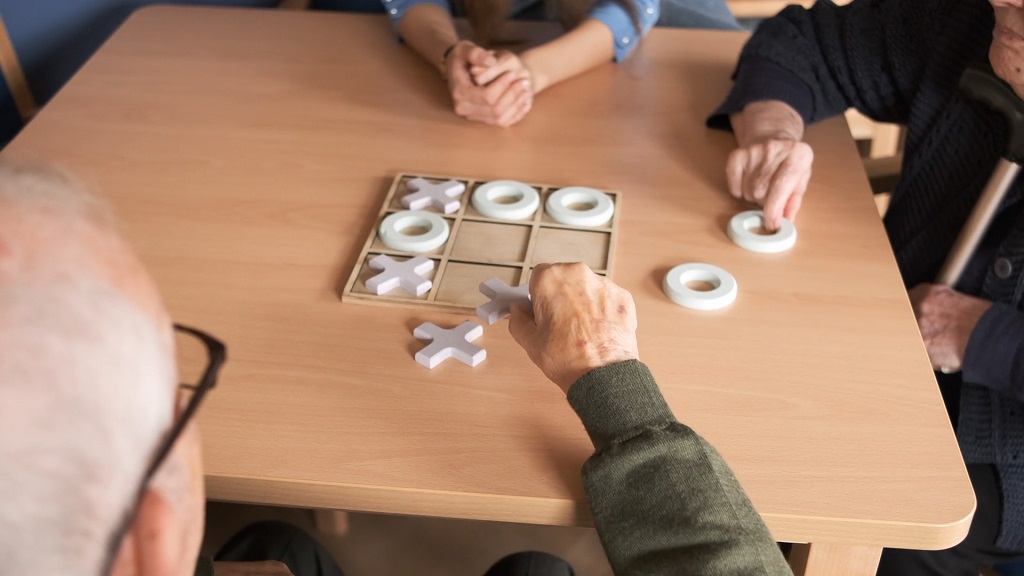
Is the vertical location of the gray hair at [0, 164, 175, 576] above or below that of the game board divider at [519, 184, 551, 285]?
above

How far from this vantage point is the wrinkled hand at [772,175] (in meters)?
1.16

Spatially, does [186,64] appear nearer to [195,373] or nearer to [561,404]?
[195,373]

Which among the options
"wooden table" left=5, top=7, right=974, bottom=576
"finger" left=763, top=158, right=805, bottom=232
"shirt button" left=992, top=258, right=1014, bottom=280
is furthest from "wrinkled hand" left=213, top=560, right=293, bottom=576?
"shirt button" left=992, top=258, right=1014, bottom=280

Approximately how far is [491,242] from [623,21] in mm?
633

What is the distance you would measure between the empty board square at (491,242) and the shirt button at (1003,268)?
1.92 feet

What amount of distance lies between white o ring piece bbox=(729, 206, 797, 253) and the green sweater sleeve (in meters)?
0.35

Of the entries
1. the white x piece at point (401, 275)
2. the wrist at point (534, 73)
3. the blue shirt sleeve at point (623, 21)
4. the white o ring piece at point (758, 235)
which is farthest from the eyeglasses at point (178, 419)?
the blue shirt sleeve at point (623, 21)

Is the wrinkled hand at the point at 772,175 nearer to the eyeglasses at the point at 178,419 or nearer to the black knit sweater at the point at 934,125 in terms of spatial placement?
the black knit sweater at the point at 934,125

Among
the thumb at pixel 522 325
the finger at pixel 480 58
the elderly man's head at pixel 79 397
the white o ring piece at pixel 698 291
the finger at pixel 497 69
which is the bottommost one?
the white o ring piece at pixel 698 291

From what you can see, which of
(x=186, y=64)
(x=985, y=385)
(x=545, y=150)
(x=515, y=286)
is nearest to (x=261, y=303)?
(x=515, y=286)

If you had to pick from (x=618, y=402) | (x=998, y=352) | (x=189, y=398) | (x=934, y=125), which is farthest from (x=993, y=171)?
(x=189, y=398)

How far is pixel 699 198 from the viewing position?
1.22 meters

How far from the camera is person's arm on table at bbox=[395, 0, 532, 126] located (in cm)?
138

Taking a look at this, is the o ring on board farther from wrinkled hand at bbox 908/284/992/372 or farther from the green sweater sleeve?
wrinkled hand at bbox 908/284/992/372
